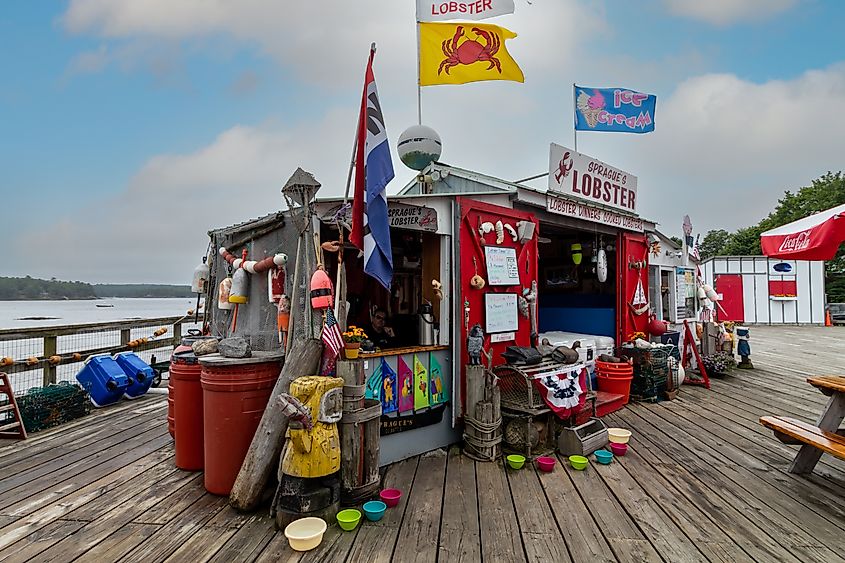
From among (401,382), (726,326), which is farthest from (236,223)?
(726,326)

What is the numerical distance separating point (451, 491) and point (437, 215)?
7.96 feet

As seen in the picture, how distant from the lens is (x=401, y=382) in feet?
13.4

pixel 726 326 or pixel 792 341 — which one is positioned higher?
pixel 726 326

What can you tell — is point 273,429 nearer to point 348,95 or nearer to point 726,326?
point 348,95

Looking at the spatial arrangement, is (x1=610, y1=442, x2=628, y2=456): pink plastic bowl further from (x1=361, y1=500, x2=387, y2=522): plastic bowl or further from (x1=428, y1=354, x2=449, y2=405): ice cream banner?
(x1=361, y1=500, x2=387, y2=522): plastic bowl

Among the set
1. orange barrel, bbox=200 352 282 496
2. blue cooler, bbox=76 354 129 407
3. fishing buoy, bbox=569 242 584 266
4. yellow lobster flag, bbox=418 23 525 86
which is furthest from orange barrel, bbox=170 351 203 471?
fishing buoy, bbox=569 242 584 266

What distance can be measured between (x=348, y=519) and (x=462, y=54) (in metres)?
4.63

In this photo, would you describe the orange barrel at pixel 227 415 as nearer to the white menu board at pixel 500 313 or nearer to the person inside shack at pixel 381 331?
the person inside shack at pixel 381 331

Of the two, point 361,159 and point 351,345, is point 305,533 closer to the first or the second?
point 351,345

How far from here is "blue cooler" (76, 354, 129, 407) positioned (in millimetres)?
6031

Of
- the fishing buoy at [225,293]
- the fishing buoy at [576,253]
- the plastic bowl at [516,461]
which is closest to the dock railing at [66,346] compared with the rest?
the fishing buoy at [225,293]

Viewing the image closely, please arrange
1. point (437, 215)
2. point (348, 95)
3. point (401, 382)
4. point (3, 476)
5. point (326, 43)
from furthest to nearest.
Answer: point (348, 95) < point (326, 43) < point (437, 215) < point (401, 382) < point (3, 476)

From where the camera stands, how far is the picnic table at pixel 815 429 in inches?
134

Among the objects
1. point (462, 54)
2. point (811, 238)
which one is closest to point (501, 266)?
point (462, 54)
